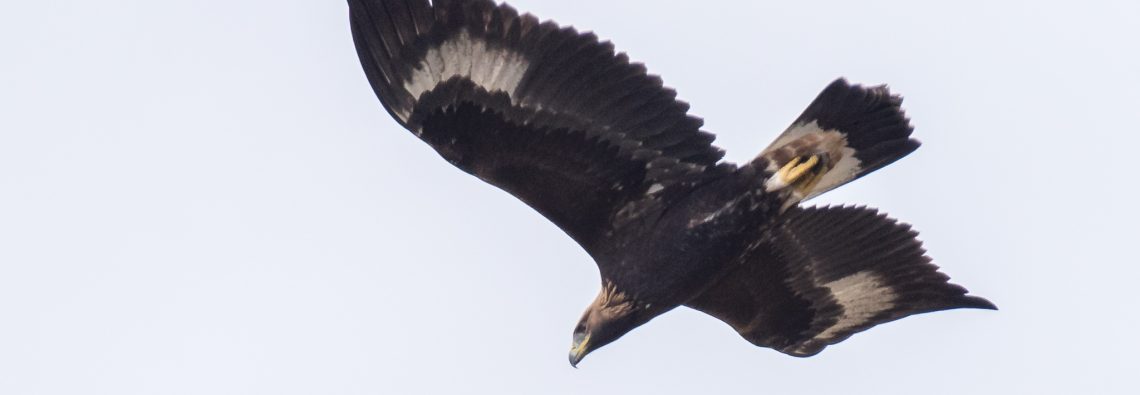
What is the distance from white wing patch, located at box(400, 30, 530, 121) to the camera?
10352mm

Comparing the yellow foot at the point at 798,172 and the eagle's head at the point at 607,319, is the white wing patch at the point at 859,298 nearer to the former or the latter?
the yellow foot at the point at 798,172

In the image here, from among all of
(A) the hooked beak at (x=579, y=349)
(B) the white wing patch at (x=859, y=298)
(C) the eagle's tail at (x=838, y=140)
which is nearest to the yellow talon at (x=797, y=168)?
(C) the eagle's tail at (x=838, y=140)

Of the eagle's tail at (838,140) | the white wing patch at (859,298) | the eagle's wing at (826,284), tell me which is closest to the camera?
the eagle's tail at (838,140)

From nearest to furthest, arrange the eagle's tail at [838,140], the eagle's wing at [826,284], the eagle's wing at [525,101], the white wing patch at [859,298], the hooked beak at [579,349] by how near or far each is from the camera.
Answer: the eagle's wing at [525,101], the eagle's tail at [838,140], the hooked beak at [579,349], the eagle's wing at [826,284], the white wing patch at [859,298]

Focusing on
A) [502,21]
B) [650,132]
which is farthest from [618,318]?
[502,21]

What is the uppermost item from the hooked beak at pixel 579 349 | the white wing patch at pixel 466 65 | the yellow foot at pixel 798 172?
the white wing patch at pixel 466 65

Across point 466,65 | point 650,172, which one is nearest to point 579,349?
point 650,172

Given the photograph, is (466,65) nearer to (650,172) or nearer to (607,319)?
(650,172)

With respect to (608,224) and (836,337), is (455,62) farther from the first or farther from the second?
(836,337)

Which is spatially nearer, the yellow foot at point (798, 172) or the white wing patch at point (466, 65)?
the white wing patch at point (466, 65)

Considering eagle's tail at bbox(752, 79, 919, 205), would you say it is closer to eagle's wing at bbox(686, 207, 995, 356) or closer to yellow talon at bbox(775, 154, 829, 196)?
yellow talon at bbox(775, 154, 829, 196)

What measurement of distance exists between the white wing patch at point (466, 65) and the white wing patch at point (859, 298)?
259 centimetres

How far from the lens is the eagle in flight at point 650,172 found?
10336 millimetres

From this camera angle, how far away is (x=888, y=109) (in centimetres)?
1091
